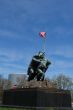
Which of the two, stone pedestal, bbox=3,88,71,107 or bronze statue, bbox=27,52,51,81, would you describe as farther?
bronze statue, bbox=27,52,51,81

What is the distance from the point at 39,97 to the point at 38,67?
8.99ft

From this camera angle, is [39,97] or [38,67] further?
[38,67]

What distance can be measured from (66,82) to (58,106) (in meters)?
59.8

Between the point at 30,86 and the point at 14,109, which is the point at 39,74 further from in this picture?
the point at 14,109

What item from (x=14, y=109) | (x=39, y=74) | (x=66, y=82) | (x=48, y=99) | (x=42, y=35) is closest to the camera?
(x=14, y=109)

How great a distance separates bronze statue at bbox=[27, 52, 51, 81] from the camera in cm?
2283

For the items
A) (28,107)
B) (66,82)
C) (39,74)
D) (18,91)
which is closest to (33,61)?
(39,74)

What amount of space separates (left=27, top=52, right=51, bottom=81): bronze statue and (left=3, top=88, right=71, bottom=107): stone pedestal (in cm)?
158

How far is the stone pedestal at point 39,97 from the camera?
21.0 m

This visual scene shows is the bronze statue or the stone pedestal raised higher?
the bronze statue

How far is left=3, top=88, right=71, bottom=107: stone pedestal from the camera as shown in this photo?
20953 millimetres

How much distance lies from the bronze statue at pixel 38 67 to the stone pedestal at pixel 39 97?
1.58 m

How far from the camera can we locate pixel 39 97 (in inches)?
824

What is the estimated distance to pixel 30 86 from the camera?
2217cm
